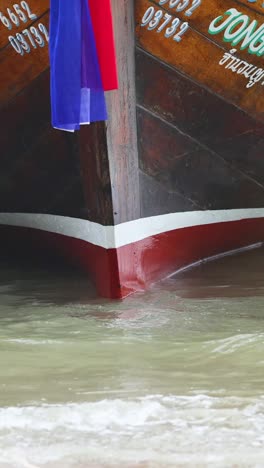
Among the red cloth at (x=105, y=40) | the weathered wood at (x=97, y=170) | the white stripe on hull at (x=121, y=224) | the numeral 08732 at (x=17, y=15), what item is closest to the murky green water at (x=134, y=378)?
the white stripe on hull at (x=121, y=224)

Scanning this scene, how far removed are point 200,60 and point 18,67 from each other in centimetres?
103

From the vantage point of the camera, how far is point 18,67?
4.21 meters

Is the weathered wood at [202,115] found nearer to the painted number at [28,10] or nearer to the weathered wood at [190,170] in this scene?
the weathered wood at [190,170]

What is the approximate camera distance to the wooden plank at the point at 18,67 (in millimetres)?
4082

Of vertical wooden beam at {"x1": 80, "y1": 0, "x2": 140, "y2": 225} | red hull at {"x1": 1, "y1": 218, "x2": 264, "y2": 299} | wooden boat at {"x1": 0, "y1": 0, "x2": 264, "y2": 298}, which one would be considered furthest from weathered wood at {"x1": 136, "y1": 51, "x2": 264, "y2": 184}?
red hull at {"x1": 1, "y1": 218, "x2": 264, "y2": 299}

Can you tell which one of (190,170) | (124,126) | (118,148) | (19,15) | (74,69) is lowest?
(190,170)

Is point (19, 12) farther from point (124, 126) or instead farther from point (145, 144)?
point (145, 144)

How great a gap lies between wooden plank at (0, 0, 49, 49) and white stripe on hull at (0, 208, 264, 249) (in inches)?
45.6

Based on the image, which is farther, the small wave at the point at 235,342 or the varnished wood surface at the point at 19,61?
the varnished wood surface at the point at 19,61

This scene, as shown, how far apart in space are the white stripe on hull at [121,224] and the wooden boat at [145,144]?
1 cm

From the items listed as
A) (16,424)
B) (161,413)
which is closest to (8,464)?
(16,424)

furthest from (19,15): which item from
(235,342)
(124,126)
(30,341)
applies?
(235,342)

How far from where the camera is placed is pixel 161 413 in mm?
2332

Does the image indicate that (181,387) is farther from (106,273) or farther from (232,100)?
(232,100)
